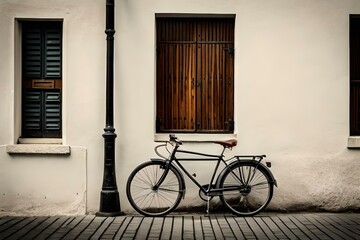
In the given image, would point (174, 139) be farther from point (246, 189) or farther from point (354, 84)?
point (354, 84)

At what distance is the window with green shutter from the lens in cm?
1091

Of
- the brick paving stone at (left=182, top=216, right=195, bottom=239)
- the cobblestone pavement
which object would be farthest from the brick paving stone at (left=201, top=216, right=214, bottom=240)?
the brick paving stone at (left=182, top=216, right=195, bottom=239)

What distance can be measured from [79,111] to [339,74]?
414cm

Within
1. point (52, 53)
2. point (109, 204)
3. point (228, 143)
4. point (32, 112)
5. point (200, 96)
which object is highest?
point (52, 53)

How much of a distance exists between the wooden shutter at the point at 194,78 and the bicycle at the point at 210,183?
0.54 meters

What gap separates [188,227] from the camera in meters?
9.49

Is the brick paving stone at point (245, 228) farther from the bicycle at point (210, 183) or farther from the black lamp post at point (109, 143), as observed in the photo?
the black lamp post at point (109, 143)

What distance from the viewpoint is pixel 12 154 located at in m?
10.6

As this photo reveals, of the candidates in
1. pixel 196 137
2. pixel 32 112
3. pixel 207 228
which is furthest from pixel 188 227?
pixel 32 112

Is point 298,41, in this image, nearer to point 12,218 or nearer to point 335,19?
point 335,19

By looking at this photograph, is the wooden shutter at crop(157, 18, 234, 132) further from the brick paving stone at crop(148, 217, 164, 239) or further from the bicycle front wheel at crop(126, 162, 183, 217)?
the brick paving stone at crop(148, 217, 164, 239)

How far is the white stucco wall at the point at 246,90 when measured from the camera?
10.7 metres

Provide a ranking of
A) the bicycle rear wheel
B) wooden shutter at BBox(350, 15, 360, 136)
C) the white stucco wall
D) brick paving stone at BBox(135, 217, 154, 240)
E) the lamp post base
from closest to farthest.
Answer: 1. brick paving stone at BBox(135, 217, 154, 240)
2. the lamp post base
3. the bicycle rear wheel
4. the white stucco wall
5. wooden shutter at BBox(350, 15, 360, 136)

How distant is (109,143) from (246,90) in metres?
2.30
